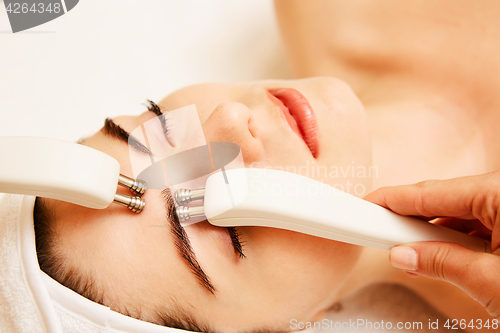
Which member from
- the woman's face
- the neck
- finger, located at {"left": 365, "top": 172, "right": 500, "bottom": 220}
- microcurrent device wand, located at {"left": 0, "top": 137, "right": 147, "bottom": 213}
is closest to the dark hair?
the woman's face

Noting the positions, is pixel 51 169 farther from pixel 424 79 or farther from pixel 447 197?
pixel 424 79

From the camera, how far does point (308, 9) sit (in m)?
1.07

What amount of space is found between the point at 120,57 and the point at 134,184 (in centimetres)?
82

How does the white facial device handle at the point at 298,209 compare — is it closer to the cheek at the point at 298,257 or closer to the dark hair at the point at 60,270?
the cheek at the point at 298,257

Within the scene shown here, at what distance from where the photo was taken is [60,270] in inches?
23.6

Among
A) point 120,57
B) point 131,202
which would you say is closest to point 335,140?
point 131,202

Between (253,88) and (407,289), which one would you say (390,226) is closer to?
(253,88)

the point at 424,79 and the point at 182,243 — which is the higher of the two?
the point at 424,79

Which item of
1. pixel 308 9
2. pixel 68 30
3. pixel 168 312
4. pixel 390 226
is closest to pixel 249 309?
pixel 168 312

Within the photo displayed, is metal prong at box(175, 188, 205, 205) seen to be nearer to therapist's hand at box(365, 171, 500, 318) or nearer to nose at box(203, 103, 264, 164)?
nose at box(203, 103, 264, 164)

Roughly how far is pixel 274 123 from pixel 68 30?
3.21 ft

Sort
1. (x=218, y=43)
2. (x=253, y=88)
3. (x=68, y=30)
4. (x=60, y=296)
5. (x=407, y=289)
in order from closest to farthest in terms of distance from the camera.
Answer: (x=60, y=296) → (x=253, y=88) → (x=407, y=289) → (x=68, y=30) → (x=218, y=43)

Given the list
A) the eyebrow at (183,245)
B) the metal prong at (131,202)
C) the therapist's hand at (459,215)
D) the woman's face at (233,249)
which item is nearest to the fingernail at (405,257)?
the therapist's hand at (459,215)

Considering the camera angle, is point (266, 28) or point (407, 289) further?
point (266, 28)
